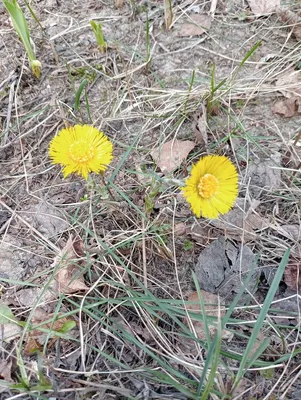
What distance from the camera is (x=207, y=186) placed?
1176mm

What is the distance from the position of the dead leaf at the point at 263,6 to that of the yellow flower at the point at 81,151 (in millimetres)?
1128

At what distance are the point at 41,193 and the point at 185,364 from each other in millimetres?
817

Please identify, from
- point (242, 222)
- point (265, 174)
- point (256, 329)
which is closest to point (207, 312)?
point (256, 329)

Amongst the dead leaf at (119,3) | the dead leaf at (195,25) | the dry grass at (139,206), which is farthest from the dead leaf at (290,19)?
the dead leaf at (119,3)

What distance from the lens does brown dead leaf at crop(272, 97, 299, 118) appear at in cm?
159

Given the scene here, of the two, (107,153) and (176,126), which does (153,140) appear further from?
(107,153)

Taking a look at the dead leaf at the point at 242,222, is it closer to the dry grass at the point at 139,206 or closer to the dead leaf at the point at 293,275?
the dry grass at the point at 139,206

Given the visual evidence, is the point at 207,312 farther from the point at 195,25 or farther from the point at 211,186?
the point at 195,25

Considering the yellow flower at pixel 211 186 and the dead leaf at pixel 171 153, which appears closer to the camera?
the yellow flower at pixel 211 186

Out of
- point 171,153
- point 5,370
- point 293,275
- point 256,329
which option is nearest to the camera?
point 256,329

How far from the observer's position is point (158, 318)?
119 centimetres

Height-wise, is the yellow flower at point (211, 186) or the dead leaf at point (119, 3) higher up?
the dead leaf at point (119, 3)

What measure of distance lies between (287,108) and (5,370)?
1.43m

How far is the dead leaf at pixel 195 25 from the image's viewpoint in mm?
1811
